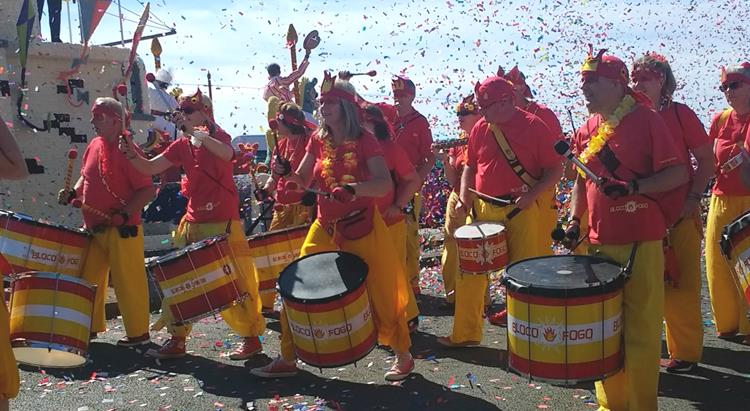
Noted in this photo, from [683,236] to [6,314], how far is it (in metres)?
4.08

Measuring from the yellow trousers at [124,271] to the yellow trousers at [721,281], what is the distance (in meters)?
4.55

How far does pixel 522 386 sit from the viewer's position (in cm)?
496

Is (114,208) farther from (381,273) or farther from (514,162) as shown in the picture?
(514,162)

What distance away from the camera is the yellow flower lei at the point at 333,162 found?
4922 millimetres

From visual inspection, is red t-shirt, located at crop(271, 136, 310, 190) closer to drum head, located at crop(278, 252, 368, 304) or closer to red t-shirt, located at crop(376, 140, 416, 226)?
red t-shirt, located at crop(376, 140, 416, 226)

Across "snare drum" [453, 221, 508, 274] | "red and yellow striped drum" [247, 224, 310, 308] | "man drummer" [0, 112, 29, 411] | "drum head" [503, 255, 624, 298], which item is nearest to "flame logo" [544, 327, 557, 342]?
"drum head" [503, 255, 624, 298]

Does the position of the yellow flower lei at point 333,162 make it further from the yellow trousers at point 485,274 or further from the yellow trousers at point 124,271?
the yellow trousers at point 124,271

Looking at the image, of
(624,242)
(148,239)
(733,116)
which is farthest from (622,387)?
(148,239)

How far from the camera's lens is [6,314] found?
9.86 feet

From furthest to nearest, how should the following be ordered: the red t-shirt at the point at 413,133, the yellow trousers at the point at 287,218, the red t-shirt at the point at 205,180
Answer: the red t-shirt at the point at 413,133
the yellow trousers at the point at 287,218
the red t-shirt at the point at 205,180

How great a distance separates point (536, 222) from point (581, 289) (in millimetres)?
2198

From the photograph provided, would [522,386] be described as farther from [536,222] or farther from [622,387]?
[536,222]

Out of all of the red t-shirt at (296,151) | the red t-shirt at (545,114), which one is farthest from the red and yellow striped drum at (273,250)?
the red t-shirt at (545,114)

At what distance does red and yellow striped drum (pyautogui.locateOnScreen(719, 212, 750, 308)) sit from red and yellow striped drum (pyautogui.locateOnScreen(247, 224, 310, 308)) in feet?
12.2
